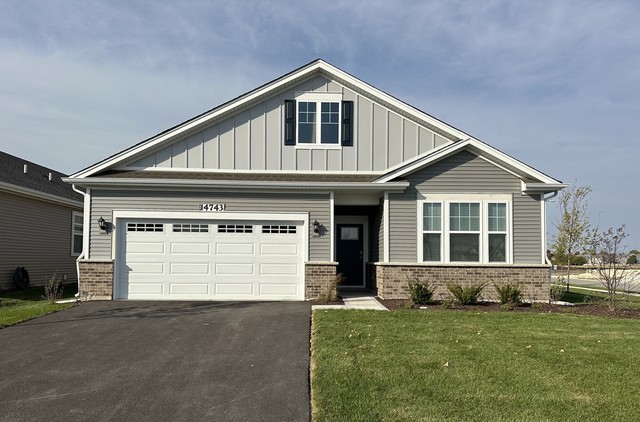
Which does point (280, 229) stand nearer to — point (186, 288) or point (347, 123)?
point (186, 288)

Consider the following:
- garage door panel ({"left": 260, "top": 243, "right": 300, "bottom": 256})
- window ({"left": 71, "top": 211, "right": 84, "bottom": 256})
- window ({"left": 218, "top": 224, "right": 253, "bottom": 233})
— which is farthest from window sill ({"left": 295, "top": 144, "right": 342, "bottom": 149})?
window ({"left": 71, "top": 211, "right": 84, "bottom": 256})

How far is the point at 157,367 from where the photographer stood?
6.79 metres

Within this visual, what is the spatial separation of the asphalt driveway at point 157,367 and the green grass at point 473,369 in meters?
0.52

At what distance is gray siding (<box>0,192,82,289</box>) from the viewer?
16406 mm

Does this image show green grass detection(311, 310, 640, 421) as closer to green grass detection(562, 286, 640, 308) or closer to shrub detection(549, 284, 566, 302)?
shrub detection(549, 284, 566, 302)

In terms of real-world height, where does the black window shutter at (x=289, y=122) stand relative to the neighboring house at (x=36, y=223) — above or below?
above

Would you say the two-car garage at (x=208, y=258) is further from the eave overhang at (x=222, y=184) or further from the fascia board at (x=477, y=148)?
the fascia board at (x=477, y=148)

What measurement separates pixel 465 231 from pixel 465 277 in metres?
1.27

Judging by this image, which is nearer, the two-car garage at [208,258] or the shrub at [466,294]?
the shrub at [466,294]

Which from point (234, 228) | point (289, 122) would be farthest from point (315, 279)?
point (289, 122)

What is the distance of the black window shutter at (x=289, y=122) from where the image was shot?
14570mm

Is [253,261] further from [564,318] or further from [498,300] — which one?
[564,318]

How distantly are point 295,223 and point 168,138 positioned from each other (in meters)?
4.49

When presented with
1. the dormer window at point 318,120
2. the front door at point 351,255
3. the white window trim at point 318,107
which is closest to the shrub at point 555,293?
the front door at point 351,255
